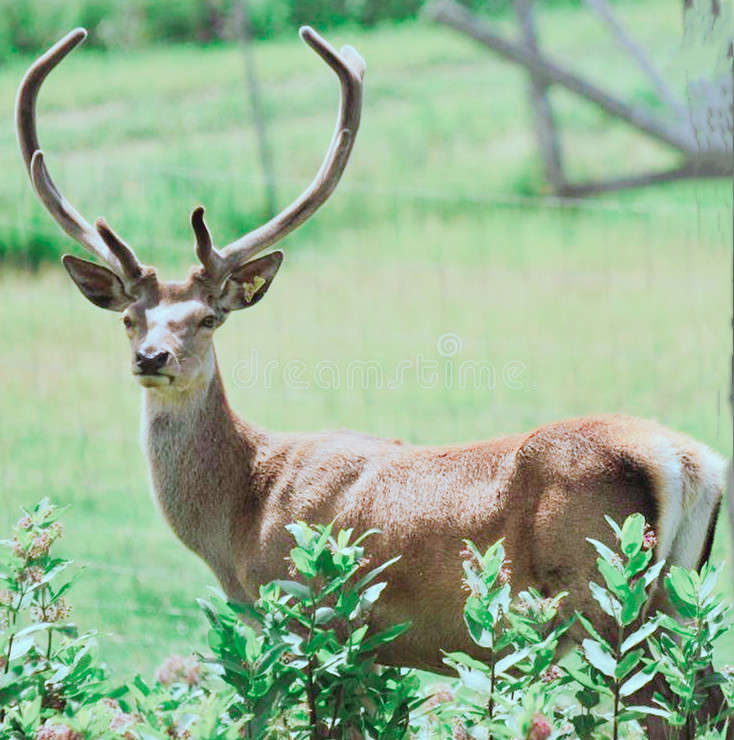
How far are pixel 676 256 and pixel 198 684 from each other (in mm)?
8237

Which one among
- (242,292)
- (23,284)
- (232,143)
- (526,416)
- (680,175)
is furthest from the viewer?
(232,143)

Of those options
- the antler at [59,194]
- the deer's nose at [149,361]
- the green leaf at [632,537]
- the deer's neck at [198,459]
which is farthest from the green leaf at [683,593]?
the antler at [59,194]

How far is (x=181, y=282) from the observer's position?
507 centimetres

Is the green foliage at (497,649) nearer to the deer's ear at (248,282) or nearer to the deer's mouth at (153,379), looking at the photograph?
the deer's mouth at (153,379)

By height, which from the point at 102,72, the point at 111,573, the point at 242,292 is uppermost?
the point at 102,72

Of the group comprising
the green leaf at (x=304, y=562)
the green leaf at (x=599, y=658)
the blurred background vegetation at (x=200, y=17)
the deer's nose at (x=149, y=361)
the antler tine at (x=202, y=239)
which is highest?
the blurred background vegetation at (x=200, y=17)

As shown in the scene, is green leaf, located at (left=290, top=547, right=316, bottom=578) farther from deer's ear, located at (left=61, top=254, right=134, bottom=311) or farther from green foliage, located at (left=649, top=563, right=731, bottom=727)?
deer's ear, located at (left=61, top=254, right=134, bottom=311)

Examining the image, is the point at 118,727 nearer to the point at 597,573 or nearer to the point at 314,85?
the point at 597,573

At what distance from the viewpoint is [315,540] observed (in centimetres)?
420

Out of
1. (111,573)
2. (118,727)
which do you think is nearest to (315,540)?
(118,727)

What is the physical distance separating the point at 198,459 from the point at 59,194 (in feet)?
3.66

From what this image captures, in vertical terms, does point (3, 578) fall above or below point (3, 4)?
below

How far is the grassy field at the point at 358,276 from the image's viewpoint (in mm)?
8711

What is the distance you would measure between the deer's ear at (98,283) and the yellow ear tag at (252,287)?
41 centimetres
